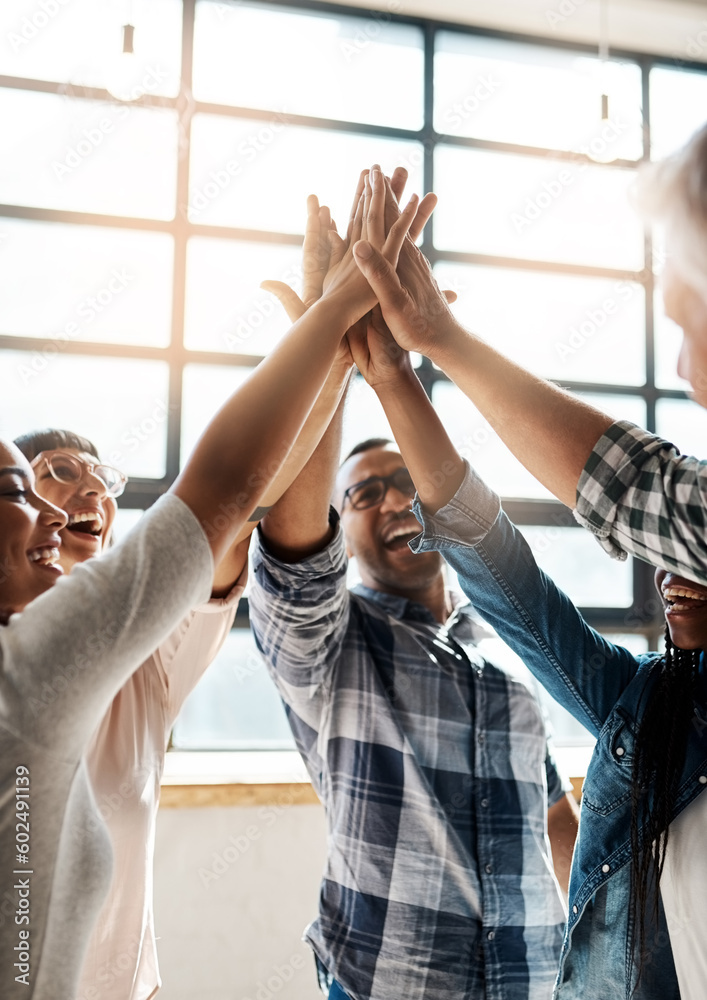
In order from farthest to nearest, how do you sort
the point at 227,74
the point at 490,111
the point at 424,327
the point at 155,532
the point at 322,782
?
1. the point at 490,111
2. the point at 227,74
3. the point at 322,782
4. the point at 424,327
5. the point at 155,532

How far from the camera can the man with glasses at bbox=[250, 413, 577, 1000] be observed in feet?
3.94

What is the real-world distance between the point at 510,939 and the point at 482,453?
6.44ft

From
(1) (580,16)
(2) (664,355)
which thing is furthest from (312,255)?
(1) (580,16)

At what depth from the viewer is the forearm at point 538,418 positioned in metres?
0.83

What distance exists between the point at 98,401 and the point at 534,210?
5.95 ft

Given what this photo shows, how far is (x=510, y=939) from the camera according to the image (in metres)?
1.23

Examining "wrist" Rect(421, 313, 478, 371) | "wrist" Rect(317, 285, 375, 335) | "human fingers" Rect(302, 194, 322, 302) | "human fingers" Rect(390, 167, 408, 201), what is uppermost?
"human fingers" Rect(390, 167, 408, 201)

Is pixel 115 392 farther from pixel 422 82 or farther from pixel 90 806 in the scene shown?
pixel 90 806

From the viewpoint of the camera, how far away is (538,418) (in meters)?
0.85

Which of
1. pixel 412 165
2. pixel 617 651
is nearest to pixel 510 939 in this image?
pixel 617 651

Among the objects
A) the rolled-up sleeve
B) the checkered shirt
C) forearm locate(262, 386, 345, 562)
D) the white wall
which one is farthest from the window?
the checkered shirt

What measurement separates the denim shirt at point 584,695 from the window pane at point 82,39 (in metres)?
2.30

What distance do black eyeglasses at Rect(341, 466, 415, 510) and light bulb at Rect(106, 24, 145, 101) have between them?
1266 mm

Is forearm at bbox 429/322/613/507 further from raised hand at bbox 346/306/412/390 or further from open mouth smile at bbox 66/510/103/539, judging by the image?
open mouth smile at bbox 66/510/103/539
